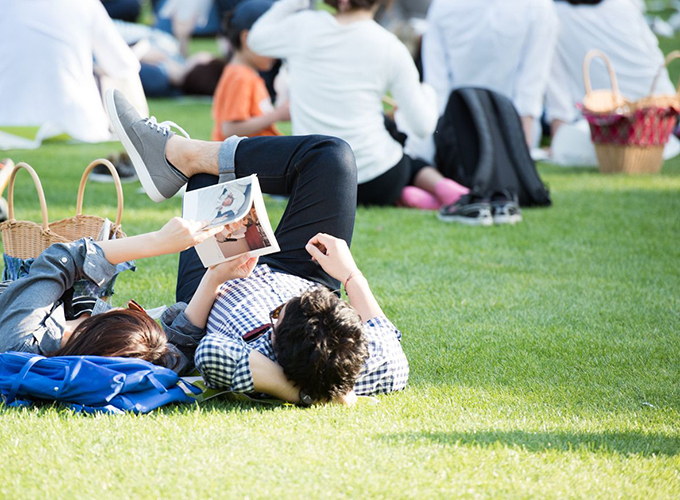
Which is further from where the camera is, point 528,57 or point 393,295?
point 528,57

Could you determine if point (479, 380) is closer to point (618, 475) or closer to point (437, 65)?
point (618, 475)

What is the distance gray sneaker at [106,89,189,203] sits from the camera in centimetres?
295

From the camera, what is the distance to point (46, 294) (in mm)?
2477


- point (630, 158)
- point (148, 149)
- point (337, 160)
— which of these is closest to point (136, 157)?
point (148, 149)

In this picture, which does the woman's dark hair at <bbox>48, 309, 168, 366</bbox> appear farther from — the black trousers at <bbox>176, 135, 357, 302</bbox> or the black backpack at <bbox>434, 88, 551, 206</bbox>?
the black backpack at <bbox>434, 88, 551, 206</bbox>

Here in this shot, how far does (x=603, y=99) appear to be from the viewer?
6668mm

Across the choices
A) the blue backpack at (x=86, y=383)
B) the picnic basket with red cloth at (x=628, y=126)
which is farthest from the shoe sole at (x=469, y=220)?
the blue backpack at (x=86, y=383)

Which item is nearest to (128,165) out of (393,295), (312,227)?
(393,295)

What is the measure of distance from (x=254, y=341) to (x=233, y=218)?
380mm

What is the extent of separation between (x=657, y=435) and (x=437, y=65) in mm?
5058

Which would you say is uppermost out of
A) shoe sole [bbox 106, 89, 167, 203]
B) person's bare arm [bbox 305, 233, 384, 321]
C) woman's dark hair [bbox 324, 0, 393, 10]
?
woman's dark hair [bbox 324, 0, 393, 10]

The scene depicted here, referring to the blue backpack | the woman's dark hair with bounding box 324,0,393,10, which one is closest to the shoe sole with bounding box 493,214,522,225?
the woman's dark hair with bounding box 324,0,393,10

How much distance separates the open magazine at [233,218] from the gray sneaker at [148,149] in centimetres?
46

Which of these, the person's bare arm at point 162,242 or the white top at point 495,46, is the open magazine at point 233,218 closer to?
the person's bare arm at point 162,242
